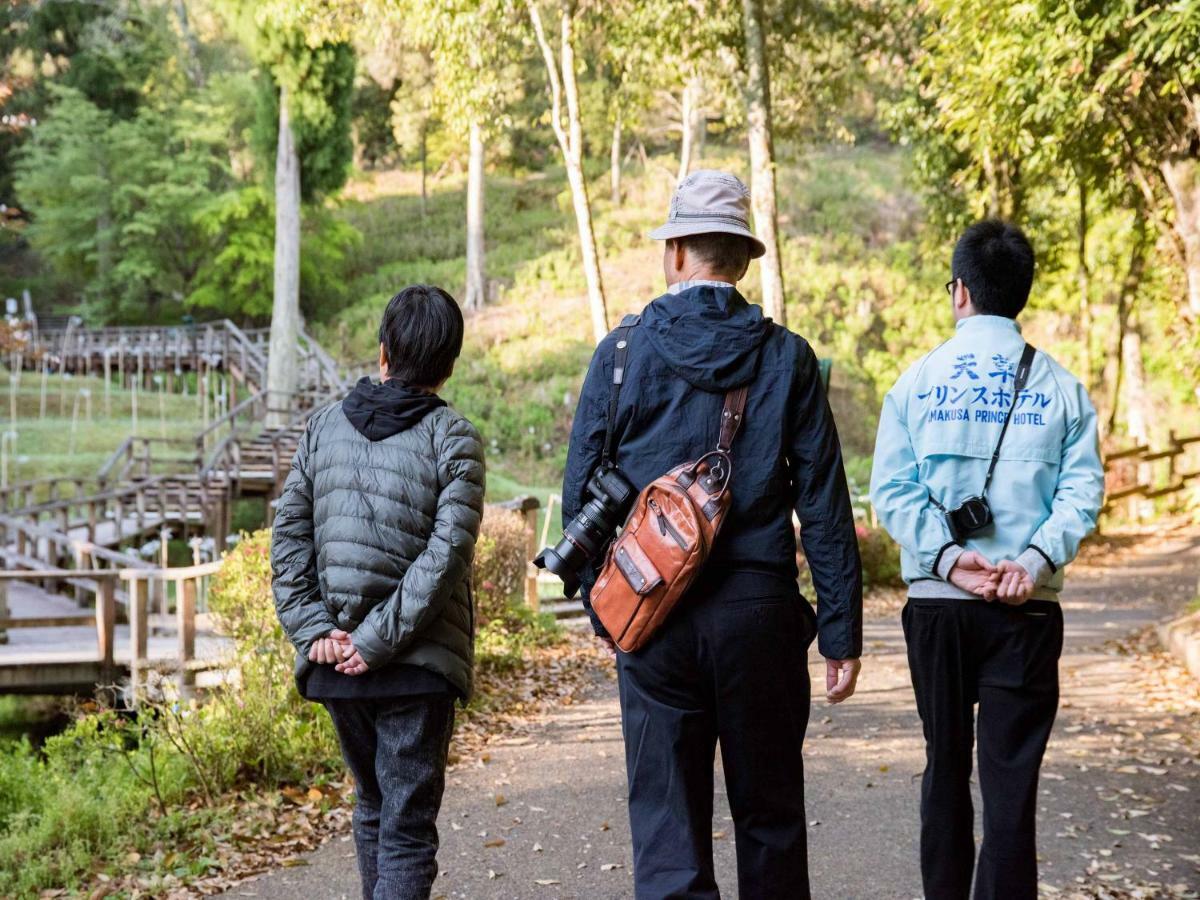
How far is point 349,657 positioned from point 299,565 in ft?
0.97

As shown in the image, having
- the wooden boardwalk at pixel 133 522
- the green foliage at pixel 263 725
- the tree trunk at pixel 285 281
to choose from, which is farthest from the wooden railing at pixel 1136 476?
the green foliage at pixel 263 725

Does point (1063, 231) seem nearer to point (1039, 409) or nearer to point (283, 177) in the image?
point (283, 177)

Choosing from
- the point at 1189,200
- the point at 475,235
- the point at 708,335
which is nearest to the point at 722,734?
the point at 708,335

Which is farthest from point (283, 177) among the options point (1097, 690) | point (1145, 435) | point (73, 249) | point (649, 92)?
point (1097, 690)

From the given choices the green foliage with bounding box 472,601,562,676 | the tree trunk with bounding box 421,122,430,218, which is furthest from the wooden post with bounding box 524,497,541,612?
the tree trunk with bounding box 421,122,430,218

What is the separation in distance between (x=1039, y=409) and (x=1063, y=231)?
24732mm

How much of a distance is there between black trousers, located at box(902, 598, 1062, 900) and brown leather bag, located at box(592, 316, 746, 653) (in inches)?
32.8

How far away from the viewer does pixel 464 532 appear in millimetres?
3355

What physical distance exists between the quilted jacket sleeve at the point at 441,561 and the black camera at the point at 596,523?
0.39m

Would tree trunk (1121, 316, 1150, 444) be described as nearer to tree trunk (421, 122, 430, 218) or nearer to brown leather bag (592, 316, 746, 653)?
brown leather bag (592, 316, 746, 653)

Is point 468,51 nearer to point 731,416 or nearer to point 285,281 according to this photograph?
point 731,416

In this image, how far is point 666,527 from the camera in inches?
113

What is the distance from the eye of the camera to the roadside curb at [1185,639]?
8875mm

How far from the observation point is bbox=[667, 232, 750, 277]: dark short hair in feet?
10.1
